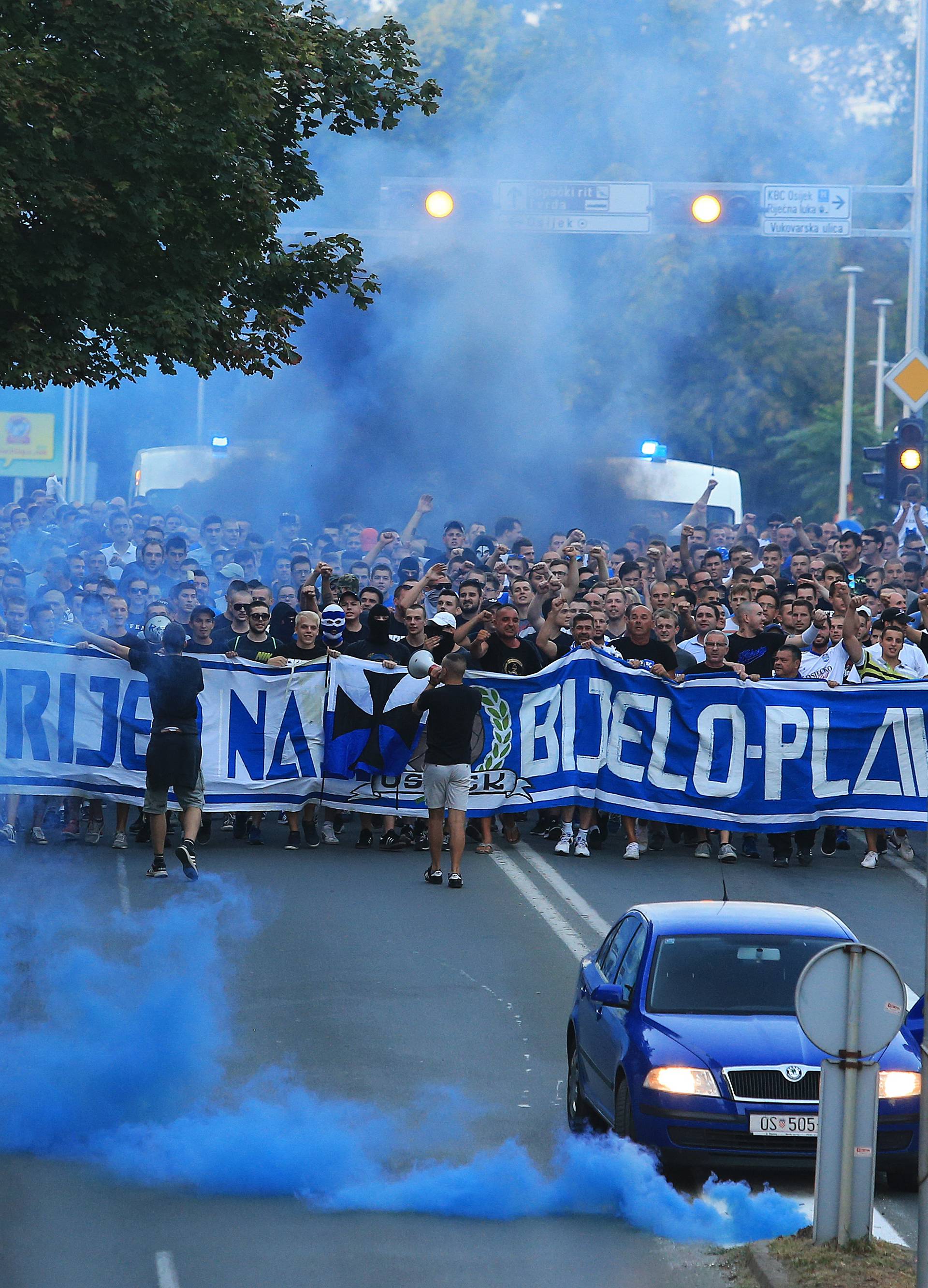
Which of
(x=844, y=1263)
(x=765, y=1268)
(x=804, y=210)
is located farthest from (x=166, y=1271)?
(x=804, y=210)

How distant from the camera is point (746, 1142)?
761 centimetres

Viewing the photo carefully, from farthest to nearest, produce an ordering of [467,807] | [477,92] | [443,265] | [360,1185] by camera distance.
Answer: [477,92], [443,265], [467,807], [360,1185]

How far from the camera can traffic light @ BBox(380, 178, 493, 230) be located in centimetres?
2172

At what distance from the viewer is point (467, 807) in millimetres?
14820

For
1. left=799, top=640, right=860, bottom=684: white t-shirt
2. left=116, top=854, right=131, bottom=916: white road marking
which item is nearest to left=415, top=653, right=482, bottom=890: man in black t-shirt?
left=116, top=854, right=131, bottom=916: white road marking

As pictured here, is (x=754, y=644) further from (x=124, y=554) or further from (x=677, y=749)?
(x=124, y=554)

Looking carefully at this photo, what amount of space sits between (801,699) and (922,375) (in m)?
6.17

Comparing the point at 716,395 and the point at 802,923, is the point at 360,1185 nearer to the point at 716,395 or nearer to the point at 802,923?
the point at 802,923

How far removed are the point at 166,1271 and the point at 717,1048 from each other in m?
2.32

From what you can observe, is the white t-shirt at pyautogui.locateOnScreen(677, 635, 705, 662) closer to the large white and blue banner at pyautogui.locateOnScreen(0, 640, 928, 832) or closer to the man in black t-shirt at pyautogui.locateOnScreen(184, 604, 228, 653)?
the large white and blue banner at pyautogui.locateOnScreen(0, 640, 928, 832)

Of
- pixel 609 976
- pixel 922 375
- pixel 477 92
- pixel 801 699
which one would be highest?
pixel 477 92

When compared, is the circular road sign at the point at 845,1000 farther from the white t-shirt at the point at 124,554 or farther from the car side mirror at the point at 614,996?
the white t-shirt at the point at 124,554

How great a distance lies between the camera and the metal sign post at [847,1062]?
6.73 m

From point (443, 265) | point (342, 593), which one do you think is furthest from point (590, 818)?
point (443, 265)
